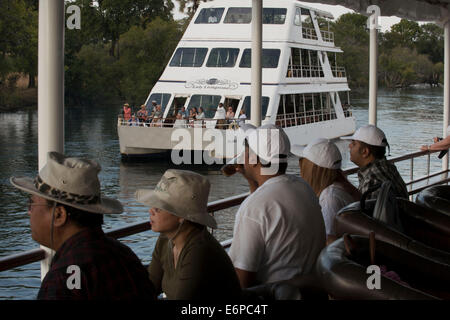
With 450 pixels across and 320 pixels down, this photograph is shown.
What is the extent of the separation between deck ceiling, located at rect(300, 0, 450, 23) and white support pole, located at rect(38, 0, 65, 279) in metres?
3.49

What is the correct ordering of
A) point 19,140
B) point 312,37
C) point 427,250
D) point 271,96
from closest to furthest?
1. point 427,250
2. point 271,96
3. point 312,37
4. point 19,140

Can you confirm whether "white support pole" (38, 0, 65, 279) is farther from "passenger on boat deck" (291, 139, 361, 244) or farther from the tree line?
the tree line

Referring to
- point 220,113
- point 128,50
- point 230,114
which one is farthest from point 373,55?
point 128,50

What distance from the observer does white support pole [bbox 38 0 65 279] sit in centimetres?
304

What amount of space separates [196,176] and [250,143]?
1.77 feet

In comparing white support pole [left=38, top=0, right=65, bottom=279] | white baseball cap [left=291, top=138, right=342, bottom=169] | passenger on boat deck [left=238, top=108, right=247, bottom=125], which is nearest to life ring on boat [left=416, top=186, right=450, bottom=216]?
white baseball cap [left=291, top=138, right=342, bottom=169]

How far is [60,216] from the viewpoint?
1.94 metres

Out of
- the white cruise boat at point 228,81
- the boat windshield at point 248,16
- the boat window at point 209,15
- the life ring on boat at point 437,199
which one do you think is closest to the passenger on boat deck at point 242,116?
the white cruise boat at point 228,81

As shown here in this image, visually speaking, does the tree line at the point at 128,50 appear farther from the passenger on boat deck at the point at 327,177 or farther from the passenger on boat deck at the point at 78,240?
the passenger on boat deck at the point at 78,240

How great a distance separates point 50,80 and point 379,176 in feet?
5.55

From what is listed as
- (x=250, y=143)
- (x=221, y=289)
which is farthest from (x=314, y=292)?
(x=250, y=143)

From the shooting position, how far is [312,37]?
2684 centimetres

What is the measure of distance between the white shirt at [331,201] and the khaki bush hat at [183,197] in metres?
1.09
